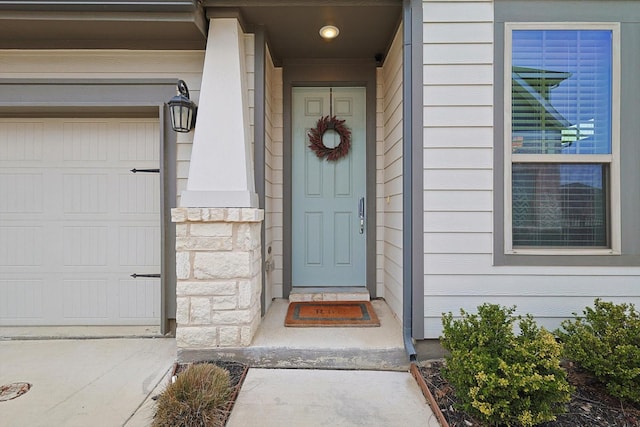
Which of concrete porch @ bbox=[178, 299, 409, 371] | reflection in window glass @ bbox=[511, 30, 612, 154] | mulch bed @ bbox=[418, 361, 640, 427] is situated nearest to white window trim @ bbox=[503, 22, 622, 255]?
reflection in window glass @ bbox=[511, 30, 612, 154]

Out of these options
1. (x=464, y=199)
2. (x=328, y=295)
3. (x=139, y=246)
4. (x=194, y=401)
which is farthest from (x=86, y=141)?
(x=464, y=199)

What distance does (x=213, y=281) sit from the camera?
7.54ft

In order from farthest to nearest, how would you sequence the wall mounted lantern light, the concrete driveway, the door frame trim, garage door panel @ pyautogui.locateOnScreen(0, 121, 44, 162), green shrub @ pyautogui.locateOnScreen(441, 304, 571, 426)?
1. the door frame trim
2. garage door panel @ pyautogui.locateOnScreen(0, 121, 44, 162)
3. the wall mounted lantern light
4. the concrete driveway
5. green shrub @ pyautogui.locateOnScreen(441, 304, 571, 426)

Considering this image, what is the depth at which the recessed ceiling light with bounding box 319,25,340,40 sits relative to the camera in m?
2.72

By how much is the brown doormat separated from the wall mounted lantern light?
70.2 inches

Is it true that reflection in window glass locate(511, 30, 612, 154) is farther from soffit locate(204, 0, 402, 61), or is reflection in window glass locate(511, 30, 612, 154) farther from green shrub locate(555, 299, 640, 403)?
green shrub locate(555, 299, 640, 403)

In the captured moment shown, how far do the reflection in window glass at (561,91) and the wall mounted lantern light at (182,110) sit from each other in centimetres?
245

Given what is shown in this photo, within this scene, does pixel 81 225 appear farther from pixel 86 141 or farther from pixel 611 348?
pixel 611 348

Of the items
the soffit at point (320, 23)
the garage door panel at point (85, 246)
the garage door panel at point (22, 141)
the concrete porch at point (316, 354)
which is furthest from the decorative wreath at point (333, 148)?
the garage door panel at point (22, 141)

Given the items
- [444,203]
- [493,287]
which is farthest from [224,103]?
[493,287]

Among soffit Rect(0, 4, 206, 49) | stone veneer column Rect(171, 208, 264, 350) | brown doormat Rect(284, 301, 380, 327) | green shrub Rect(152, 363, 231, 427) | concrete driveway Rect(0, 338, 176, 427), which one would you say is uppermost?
soffit Rect(0, 4, 206, 49)

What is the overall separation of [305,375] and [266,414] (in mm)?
450

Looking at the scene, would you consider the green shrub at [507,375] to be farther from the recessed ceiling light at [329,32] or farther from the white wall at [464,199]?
the recessed ceiling light at [329,32]

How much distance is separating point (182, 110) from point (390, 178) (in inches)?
72.0
